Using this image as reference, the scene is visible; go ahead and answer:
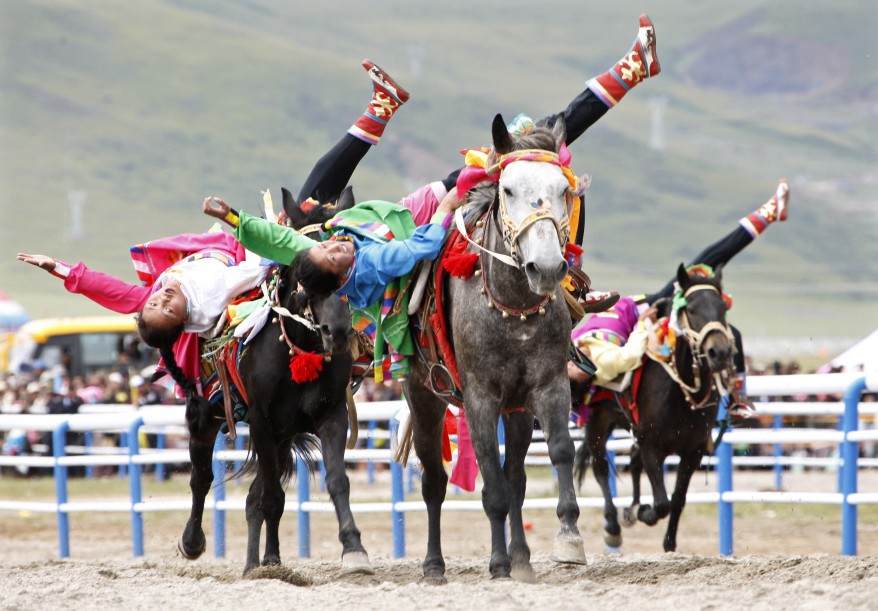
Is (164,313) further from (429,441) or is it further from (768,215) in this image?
(768,215)

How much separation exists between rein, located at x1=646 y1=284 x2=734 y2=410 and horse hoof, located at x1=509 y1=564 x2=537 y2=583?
9.99ft

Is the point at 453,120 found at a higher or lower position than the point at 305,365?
higher

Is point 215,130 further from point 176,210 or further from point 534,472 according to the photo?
point 534,472

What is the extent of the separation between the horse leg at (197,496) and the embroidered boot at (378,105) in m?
1.99

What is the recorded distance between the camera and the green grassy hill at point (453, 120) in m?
110

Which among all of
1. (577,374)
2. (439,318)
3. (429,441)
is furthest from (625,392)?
(439,318)

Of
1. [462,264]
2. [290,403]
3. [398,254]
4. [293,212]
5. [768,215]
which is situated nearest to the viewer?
[462,264]

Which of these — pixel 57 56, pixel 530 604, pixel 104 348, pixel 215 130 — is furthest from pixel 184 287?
pixel 57 56

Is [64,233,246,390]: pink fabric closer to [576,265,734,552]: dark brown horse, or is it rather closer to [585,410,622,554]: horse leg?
[576,265,734,552]: dark brown horse

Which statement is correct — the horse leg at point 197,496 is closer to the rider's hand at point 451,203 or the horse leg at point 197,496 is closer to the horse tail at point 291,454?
the horse tail at point 291,454

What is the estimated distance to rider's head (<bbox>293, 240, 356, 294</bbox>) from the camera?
267 inches

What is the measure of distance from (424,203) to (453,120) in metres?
134

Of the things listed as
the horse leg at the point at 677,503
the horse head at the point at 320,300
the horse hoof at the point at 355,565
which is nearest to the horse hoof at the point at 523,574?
the horse hoof at the point at 355,565

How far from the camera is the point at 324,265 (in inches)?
267
